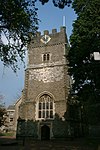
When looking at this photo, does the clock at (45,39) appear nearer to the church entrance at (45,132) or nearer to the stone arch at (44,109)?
the stone arch at (44,109)

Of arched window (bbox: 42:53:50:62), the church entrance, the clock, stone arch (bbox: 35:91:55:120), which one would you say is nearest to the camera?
stone arch (bbox: 35:91:55:120)

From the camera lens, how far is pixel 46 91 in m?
31.0

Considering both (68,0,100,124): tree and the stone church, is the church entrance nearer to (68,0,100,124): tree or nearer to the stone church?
the stone church

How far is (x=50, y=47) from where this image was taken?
33781 millimetres

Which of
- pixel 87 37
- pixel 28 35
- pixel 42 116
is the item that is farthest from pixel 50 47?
pixel 28 35

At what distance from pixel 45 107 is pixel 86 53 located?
13819 millimetres

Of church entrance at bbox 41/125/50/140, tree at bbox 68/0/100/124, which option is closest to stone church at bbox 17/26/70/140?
church entrance at bbox 41/125/50/140

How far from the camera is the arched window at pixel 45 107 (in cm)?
3002

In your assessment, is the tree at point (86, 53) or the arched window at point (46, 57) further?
the arched window at point (46, 57)

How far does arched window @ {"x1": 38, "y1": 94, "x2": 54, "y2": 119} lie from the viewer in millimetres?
30016

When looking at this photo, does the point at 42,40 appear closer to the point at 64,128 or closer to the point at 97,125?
the point at 64,128

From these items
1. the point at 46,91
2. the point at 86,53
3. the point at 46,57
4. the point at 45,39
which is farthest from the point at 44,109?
the point at 86,53

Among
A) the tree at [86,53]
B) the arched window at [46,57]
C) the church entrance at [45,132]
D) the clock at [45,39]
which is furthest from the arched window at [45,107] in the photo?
the tree at [86,53]

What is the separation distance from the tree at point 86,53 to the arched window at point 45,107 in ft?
36.6
